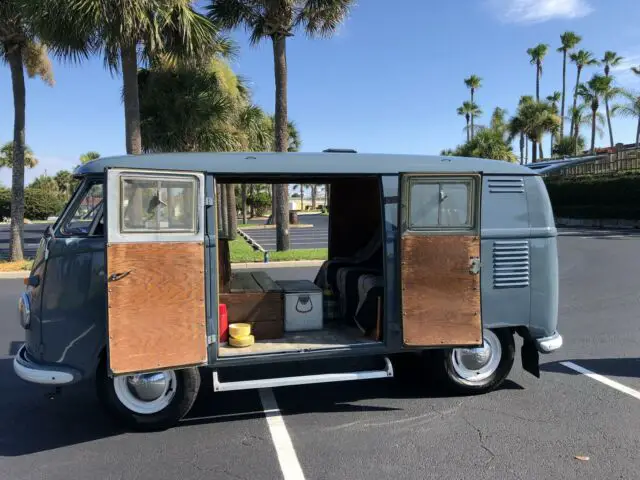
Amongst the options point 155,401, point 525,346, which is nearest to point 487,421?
point 525,346

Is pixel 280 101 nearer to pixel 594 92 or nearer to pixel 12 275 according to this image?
pixel 12 275

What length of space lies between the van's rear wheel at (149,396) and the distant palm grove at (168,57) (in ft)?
12.6

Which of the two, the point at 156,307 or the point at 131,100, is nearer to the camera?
the point at 156,307

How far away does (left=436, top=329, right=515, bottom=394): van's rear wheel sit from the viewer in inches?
187

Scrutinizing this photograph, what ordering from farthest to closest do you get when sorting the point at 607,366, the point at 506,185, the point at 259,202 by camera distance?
the point at 259,202, the point at 607,366, the point at 506,185

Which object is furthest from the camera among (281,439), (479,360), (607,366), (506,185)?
(607,366)

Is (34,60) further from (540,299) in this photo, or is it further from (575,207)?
(575,207)

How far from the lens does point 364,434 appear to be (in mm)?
4074

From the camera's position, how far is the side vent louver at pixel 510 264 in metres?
4.58

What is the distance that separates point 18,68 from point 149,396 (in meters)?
13.1

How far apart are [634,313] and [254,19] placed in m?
12.5

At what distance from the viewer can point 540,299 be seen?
4684mm

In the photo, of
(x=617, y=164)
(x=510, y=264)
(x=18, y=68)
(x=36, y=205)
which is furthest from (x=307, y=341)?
(x=36, y=205)

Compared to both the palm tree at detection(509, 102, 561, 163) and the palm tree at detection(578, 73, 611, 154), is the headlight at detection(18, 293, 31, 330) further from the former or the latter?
the palm tree at detection(578, 73, 611, 154)
